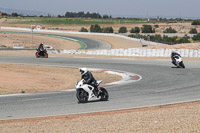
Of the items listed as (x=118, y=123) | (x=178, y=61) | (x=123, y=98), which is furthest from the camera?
(x=178, y=61)

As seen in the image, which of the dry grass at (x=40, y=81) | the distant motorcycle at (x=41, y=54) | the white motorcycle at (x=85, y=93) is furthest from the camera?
the distant motorcycle at (x=41, y=54)

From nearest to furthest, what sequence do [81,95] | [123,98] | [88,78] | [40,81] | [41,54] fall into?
[88,78], [81,95], [123,98], [40,81], [41,54]

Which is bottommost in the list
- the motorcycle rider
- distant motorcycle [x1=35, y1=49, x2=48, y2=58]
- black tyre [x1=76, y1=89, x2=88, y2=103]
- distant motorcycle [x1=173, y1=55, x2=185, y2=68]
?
distant motorcycle [x1=35, y1=49, x2=48, y2=58]

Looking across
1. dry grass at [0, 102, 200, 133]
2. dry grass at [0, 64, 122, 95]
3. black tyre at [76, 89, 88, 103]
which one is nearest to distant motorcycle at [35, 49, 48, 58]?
dry grass at [0, 64, 122, 95]

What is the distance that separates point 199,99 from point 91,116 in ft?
19.2

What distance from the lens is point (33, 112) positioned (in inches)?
553

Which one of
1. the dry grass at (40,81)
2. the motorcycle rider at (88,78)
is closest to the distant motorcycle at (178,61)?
the dry grass at (40,81)

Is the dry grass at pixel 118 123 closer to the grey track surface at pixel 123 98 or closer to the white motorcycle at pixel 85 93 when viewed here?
the grey track surface at pixel 123 98

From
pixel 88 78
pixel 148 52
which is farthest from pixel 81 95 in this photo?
pixel 148 52

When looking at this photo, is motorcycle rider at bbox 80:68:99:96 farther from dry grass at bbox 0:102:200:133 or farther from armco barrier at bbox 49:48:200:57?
armco barrier at bbox 49:48:200:57

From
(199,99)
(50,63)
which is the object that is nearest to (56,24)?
(50,63)

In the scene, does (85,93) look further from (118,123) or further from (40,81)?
(40,81)

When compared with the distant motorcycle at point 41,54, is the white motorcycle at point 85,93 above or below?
above

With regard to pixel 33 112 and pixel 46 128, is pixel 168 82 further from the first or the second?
pixel 46 128
